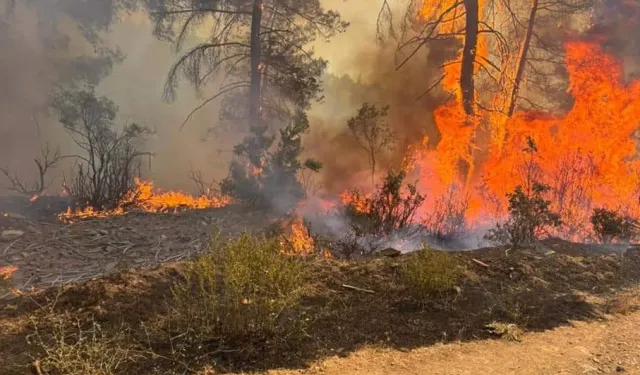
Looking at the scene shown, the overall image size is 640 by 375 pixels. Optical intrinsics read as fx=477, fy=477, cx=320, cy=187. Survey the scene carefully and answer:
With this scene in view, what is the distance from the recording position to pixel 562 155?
13.0m

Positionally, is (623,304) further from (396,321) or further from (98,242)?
(98,242)

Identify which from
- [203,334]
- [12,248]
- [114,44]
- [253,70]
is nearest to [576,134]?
[253,70]

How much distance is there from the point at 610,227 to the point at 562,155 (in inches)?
164

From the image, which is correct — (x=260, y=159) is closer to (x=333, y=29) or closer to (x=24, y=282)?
(x=333, y=29)

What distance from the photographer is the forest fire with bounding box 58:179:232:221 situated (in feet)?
35.7

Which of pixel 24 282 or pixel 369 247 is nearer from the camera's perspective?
pixel 24 282

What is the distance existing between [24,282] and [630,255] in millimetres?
9495

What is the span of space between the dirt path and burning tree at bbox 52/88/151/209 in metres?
9.24

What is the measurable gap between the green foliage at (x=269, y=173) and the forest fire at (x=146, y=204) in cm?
67

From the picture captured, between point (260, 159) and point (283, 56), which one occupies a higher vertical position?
point (283, 56)

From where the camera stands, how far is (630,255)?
7617mm

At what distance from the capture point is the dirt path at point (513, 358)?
3920 mm

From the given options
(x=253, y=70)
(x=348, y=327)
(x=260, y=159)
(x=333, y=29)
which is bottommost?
(x=348, y=327)

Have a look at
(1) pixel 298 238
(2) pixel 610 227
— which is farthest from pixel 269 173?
(2) pixel 610 227
